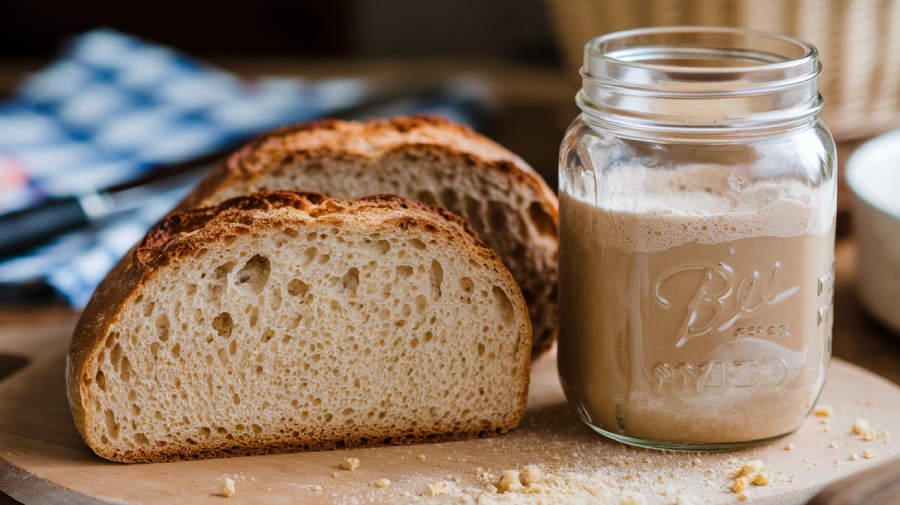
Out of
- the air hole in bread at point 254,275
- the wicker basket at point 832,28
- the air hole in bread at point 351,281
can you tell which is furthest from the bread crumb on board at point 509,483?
the wicker basket at point 832,28

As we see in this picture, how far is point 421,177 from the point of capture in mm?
1993

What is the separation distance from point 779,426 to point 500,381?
50 cm

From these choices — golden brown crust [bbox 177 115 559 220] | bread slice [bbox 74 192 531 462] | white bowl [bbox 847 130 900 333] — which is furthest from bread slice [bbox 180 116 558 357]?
white bowl [bbox 847 130 900 333]

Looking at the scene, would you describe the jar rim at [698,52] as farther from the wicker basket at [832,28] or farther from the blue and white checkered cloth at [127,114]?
the blue and white checkered cloth at [127,114]

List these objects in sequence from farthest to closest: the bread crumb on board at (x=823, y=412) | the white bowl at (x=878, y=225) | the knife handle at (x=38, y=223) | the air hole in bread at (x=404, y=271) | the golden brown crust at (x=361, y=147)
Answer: the knife handle at (x=38, y=223)
the white bowl at (x=878, y=225)
the golden brown crust at (x=361, y=147)
the bread crumb on board at (x=823, y=412)
the air hole in bread at (x=404, y=271)

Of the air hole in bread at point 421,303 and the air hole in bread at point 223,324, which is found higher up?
the air hole in bread at point 421,303

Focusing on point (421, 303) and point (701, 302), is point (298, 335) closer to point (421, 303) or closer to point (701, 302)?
point (421, 303)

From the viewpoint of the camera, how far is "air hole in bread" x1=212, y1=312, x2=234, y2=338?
173 centimetres

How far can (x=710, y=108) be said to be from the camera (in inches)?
66.6

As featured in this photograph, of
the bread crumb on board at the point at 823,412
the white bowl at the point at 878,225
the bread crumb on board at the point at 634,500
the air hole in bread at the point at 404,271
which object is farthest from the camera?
the white bowl at the point at 878,225

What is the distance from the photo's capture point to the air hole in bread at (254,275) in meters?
1.71

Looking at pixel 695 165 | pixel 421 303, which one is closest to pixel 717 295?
pixel 695 165

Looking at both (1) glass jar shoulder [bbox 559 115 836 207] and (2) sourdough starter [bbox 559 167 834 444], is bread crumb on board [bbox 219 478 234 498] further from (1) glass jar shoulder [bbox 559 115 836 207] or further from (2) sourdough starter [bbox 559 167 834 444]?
(1) glass jar shoulder [bbox 559 115 836 207]

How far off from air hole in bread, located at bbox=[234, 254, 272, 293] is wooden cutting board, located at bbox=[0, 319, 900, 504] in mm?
311
